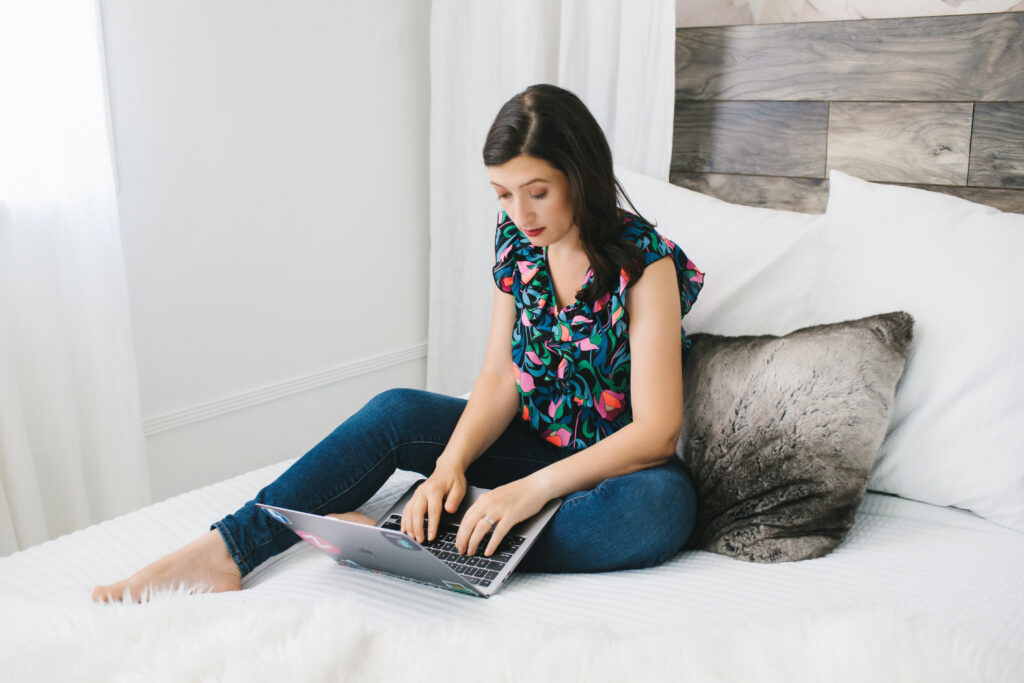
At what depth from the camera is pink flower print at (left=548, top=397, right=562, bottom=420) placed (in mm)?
1424

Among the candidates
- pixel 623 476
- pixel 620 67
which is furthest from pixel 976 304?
pixel 620 67

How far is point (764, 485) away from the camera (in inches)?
48.4

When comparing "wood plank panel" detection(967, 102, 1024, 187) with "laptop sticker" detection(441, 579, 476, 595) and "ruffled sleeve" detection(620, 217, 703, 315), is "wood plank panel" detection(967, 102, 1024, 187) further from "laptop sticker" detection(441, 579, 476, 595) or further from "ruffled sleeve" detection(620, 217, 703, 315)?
"laptop sticker" detection(441, 579, 476, 595)

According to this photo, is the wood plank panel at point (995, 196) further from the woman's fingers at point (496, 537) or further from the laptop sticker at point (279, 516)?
the laptop sticker at point (279, 516)

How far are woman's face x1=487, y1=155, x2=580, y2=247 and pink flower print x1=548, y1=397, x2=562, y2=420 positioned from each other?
0.90ft

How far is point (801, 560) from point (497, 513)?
42 cm

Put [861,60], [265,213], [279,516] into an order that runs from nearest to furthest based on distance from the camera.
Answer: [279,516], [861,60], [265,213]

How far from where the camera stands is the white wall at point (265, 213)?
1.85 m

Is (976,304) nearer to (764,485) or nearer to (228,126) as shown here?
(764,485)

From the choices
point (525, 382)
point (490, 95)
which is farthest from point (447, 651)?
point (490, 95)

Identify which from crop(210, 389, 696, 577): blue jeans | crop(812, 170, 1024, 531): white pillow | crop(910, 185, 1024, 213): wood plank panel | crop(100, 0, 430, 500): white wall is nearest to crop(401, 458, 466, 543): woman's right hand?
crop(210, 389, 696, 577): blue jeans

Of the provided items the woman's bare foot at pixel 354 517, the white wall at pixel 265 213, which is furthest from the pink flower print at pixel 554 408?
the white wall at pixel 265 213

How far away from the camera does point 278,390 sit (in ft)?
7.23

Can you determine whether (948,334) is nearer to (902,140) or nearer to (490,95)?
(902,140)
